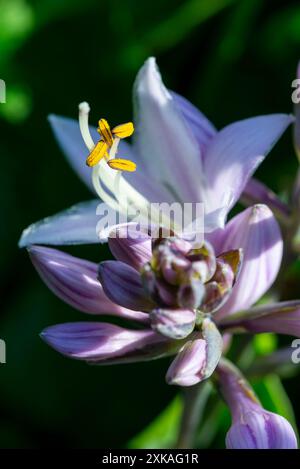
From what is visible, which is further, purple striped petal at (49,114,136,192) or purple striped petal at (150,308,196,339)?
purple striped petal at (49,114,136,192)

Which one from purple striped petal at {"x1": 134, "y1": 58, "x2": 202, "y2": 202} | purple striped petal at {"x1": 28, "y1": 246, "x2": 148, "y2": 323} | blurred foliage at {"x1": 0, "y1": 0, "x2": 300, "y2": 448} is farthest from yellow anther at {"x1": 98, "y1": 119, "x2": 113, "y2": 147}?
blurred foliage at {"x1": 0, "y1": 0, "x2": 300, "y2": 448}

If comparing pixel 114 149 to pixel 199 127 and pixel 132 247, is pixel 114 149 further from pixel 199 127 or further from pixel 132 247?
pixel 132 247

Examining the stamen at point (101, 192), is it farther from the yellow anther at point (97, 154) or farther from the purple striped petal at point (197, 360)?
the purple striped petal at point (197, 360)

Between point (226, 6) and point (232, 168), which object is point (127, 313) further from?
point (226, 6)

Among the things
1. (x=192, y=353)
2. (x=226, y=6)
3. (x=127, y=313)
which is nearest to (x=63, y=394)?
(x=127, y=313)

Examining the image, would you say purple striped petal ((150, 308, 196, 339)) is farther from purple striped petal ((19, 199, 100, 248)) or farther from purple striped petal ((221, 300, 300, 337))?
purple striped petal ((19, 199, 100, 248))

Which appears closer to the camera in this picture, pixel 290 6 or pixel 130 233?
pixel 130 233

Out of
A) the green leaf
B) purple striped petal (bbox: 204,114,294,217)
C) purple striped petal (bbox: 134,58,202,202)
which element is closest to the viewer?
purple striped petal (bbox: 204,114,294,217)
